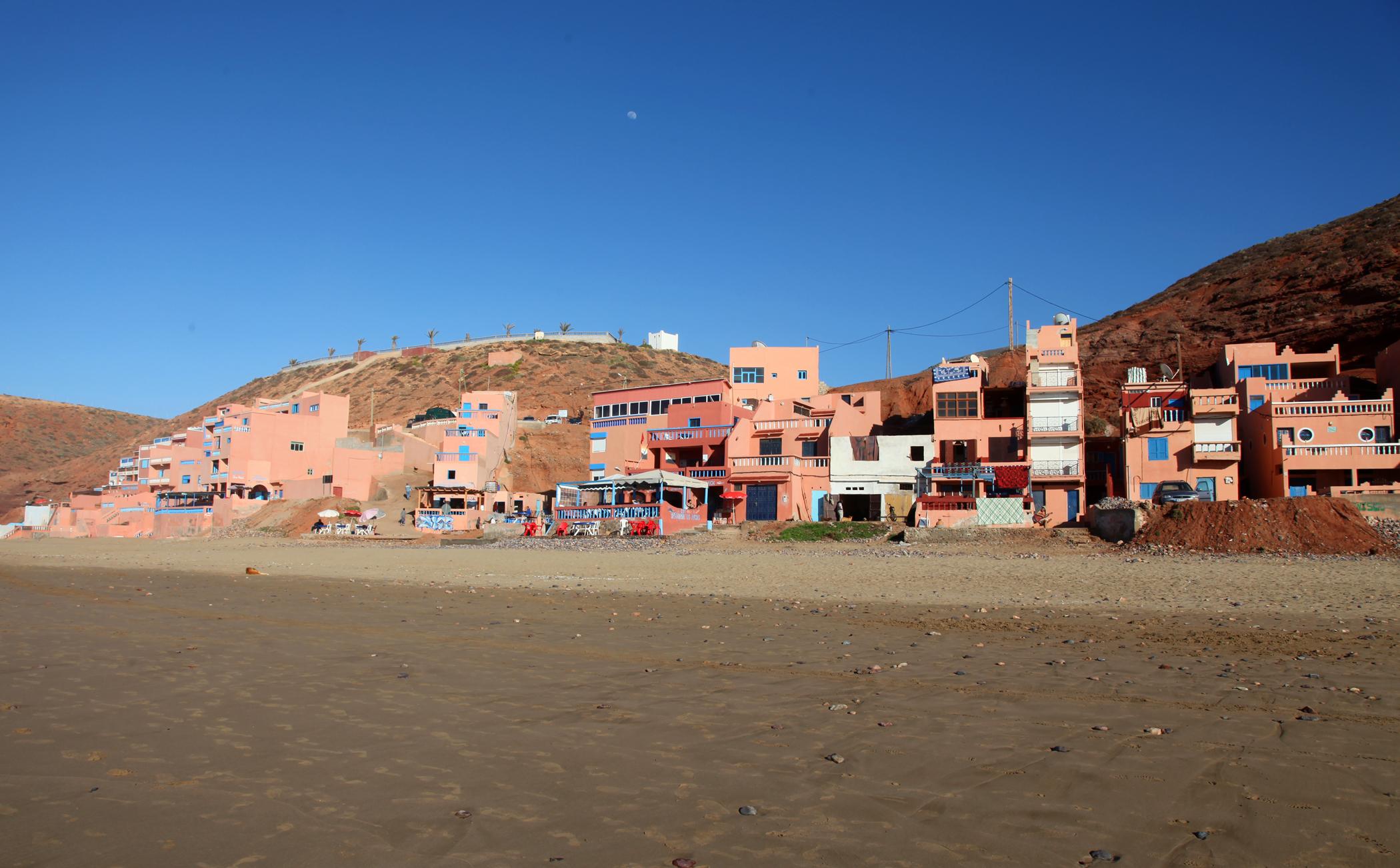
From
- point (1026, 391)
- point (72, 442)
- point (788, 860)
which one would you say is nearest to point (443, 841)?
point (788, 860)

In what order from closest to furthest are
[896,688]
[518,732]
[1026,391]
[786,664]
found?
[518,732], [896,688], [786,664], [1026,391]

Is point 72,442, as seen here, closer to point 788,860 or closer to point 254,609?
point 254,609

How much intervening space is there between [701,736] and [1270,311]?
6176 cm

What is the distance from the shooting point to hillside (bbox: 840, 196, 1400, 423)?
50.1 meters

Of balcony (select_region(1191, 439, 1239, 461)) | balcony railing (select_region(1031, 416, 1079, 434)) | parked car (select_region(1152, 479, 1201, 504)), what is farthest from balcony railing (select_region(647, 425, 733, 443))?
balcony (select_region(1191, 439, 1239, 461))

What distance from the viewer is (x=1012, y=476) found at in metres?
38.7

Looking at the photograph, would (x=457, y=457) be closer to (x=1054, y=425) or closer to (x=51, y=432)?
(x=1054, y=425)

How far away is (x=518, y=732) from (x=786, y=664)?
3.61 metres

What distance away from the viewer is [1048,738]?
6.26 m

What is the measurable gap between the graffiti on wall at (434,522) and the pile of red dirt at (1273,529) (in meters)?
33.8

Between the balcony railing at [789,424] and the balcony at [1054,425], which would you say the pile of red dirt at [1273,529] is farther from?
the balcony railing at [789,424]

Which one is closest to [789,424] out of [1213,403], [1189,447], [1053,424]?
[1053,424]

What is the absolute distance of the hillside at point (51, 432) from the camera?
319 feet

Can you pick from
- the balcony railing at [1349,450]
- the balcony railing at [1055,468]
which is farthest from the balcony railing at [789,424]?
the balcony railing at [1349,450]
